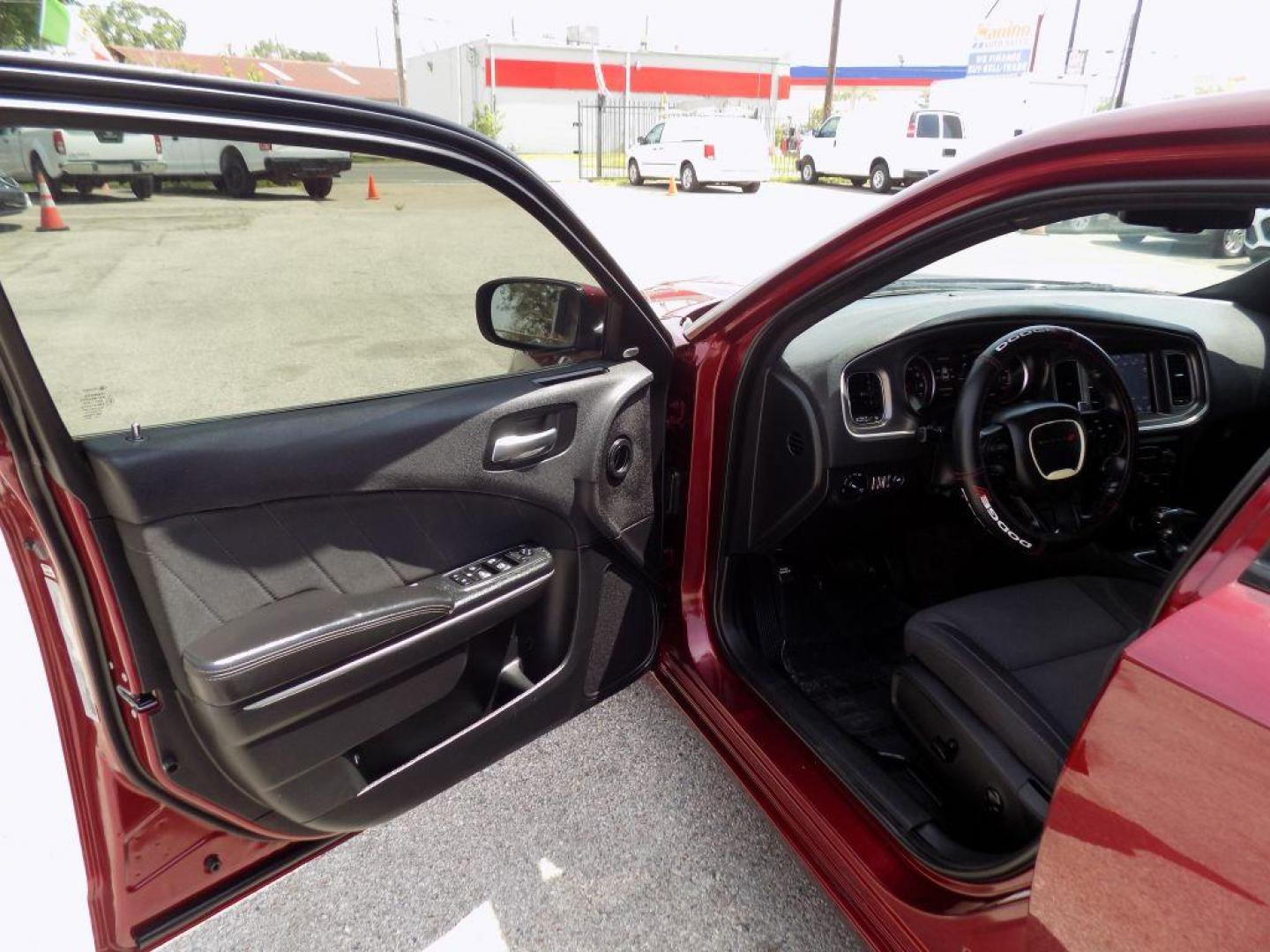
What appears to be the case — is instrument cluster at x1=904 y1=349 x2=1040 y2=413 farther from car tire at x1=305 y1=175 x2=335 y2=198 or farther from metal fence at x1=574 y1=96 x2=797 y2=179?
metal fence at x1=574 y1=96 x2=797 y2=179

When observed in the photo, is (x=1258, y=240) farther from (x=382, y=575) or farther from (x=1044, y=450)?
(x=382, y=575)

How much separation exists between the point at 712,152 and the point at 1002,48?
25766mm

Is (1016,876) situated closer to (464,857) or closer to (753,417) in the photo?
(753,417)

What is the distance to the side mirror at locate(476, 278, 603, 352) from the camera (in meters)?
1.86

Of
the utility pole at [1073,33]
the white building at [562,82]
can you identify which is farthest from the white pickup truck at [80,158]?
the utility pole at [1073,33]

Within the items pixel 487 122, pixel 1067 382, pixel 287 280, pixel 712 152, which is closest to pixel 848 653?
pixel 1067 382

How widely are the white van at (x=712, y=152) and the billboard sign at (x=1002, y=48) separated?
2257cm

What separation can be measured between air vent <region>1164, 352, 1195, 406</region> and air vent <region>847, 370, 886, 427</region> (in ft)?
3.43

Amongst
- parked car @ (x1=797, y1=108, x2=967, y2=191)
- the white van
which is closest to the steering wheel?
parked car @ (x1=797, y1=108, x2=967, y2=191)

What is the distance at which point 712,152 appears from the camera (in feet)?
58.2

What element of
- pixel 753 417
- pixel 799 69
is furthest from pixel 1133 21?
pixel 799 69

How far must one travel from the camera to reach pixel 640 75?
40.0m

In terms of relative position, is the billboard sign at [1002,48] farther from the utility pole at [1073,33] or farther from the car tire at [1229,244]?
the car tire at [1229,244]

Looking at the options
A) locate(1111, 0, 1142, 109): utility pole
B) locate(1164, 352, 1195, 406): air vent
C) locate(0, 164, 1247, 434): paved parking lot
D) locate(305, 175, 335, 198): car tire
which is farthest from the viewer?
locate(1111, 0, 1142, 109): utility pole
